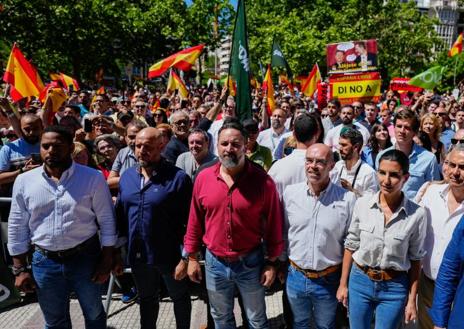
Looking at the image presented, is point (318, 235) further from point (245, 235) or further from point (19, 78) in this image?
point (19, 78)

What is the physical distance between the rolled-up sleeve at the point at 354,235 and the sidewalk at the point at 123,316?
5.54 ft

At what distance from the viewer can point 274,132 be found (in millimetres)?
6855

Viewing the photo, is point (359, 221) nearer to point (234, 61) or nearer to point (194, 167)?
point (194, 167)

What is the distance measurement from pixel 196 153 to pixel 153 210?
3.44 feet

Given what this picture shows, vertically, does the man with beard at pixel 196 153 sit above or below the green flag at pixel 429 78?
below

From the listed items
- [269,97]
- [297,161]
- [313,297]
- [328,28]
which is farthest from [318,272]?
[328,28]

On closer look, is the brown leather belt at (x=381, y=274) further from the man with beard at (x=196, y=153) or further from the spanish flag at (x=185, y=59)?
the spanish flag at (x=185, y=59)

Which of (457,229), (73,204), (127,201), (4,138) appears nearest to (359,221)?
(457,229)

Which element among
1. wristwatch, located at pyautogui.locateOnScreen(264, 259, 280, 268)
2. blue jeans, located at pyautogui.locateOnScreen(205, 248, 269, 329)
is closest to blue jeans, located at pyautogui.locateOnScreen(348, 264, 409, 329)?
wristwatch, located at pyautogui.locateOnScreen(264, 259, 280, 268)

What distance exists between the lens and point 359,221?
2.88 m

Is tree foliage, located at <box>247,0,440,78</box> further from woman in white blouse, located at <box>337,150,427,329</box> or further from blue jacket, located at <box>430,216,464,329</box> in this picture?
blue jacket, located at <box>430,216,464,329</box>

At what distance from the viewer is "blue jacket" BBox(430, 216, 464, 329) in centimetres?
239

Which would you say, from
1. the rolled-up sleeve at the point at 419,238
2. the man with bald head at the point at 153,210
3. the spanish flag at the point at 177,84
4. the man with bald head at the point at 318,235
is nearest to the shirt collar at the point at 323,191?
the man with bald head at the point at 318,235

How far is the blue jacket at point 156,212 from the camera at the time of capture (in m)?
3.28
